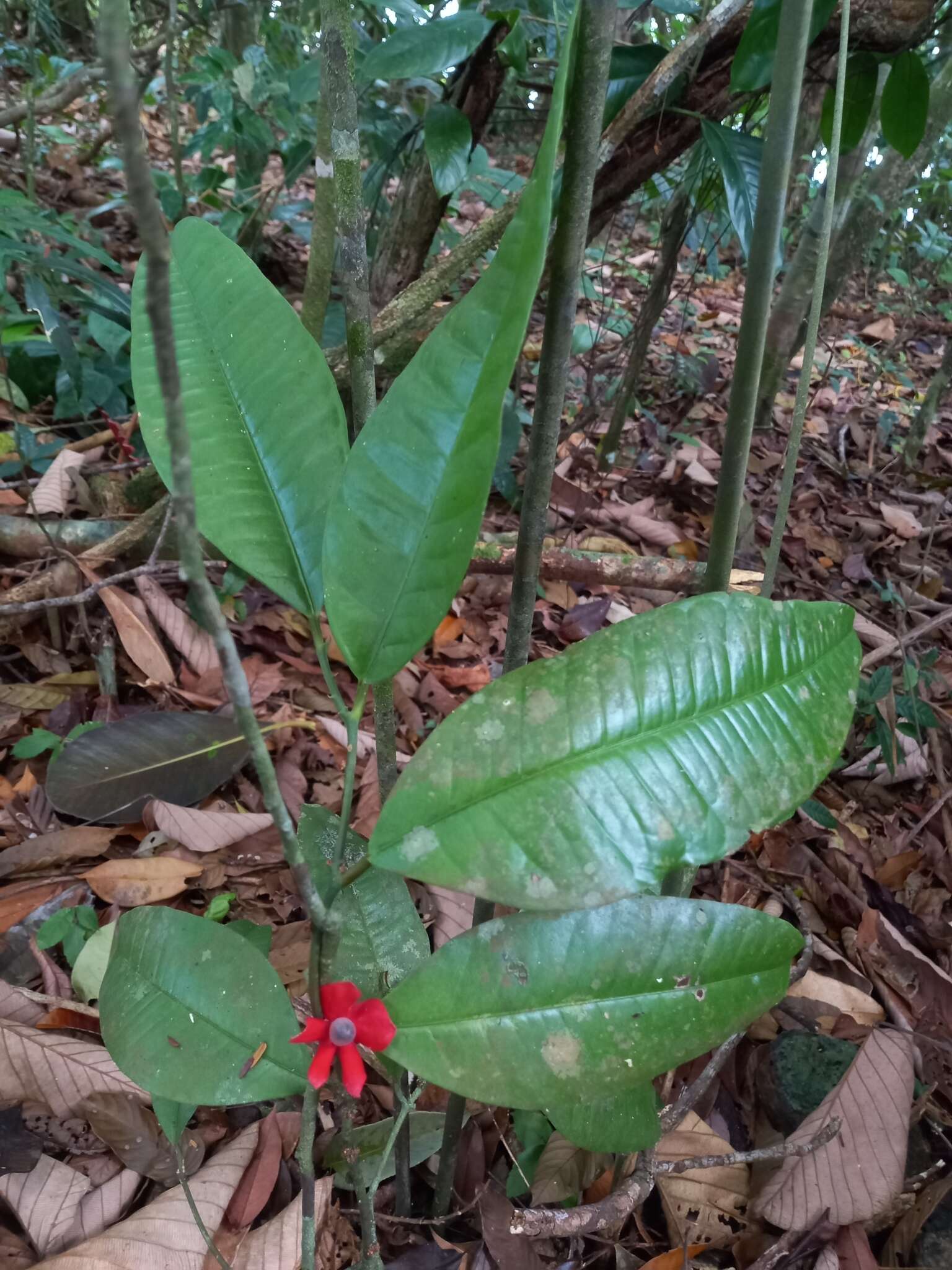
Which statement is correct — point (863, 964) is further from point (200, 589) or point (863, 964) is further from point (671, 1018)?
point (200, 589)

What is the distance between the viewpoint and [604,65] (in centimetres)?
47

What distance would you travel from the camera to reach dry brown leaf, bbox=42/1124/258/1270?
2.35ft

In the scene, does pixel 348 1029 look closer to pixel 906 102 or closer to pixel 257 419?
pixel 257 419

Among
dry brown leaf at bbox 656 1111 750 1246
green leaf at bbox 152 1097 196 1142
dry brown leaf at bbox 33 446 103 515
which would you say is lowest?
dry brown leaf at bbox 656 1111 750 1246

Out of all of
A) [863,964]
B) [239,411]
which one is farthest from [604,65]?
[863,964]

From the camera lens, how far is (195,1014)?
22.3 inches

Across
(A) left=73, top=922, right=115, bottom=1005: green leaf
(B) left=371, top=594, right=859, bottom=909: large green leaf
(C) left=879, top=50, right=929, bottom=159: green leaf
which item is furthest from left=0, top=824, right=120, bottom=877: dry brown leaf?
(C) left=879, top=50, right=929, bottom=159: green leaf

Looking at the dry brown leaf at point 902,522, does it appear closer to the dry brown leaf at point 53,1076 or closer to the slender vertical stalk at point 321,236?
the slender vertical stalk at point 321,236

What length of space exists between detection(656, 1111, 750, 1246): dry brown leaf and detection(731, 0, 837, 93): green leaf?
4.31 ft

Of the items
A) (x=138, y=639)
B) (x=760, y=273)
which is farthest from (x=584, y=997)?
(x=138, y=639)

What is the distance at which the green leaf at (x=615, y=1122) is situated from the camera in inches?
24.1

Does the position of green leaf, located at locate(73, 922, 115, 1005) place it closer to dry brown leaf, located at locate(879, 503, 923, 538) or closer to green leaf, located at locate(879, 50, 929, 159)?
green leaf, located at locate(879, 50, 929, 159)

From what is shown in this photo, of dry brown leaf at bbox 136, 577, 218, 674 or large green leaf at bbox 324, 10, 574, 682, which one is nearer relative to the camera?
large green leaf at bbox 324, 10, 574, 682

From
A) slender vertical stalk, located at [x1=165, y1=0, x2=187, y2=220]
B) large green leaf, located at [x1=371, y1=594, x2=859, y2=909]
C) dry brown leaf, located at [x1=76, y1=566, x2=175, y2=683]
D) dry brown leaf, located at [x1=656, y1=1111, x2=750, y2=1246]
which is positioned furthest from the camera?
slender vertical stalk, located at [x1=165, y1=0, x2=187, y2=220]
